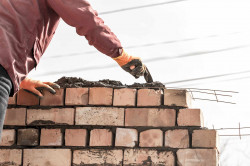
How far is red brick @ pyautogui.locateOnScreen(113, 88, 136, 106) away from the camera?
105 inches

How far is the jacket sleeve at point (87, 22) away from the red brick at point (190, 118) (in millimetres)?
606

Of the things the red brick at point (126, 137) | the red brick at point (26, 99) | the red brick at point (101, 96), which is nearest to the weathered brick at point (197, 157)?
the red brick at point (126, 137)

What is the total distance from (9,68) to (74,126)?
0.80m

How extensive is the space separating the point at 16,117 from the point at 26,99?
5.5 inches

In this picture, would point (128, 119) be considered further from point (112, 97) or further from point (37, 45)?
point (37, 45)

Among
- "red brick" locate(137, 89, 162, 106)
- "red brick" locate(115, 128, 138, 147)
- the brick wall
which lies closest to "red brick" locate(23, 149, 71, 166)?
the brick wall

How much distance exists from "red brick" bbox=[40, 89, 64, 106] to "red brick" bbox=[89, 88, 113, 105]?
0.69ft

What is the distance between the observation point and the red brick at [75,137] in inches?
104

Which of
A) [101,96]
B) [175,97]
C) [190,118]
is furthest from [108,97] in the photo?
[190,118]

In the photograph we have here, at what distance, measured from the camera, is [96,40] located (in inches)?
92.8

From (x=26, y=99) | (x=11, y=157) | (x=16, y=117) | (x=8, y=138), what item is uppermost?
(x=26, y=99)

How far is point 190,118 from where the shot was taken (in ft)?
8.46

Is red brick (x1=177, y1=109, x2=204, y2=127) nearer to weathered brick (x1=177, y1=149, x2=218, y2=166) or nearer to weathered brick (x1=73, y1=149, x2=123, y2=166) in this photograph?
weathered brick (x1=177, y1=149, x2=218, y2=166)

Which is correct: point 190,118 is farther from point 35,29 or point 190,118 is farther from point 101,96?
point 35,29
